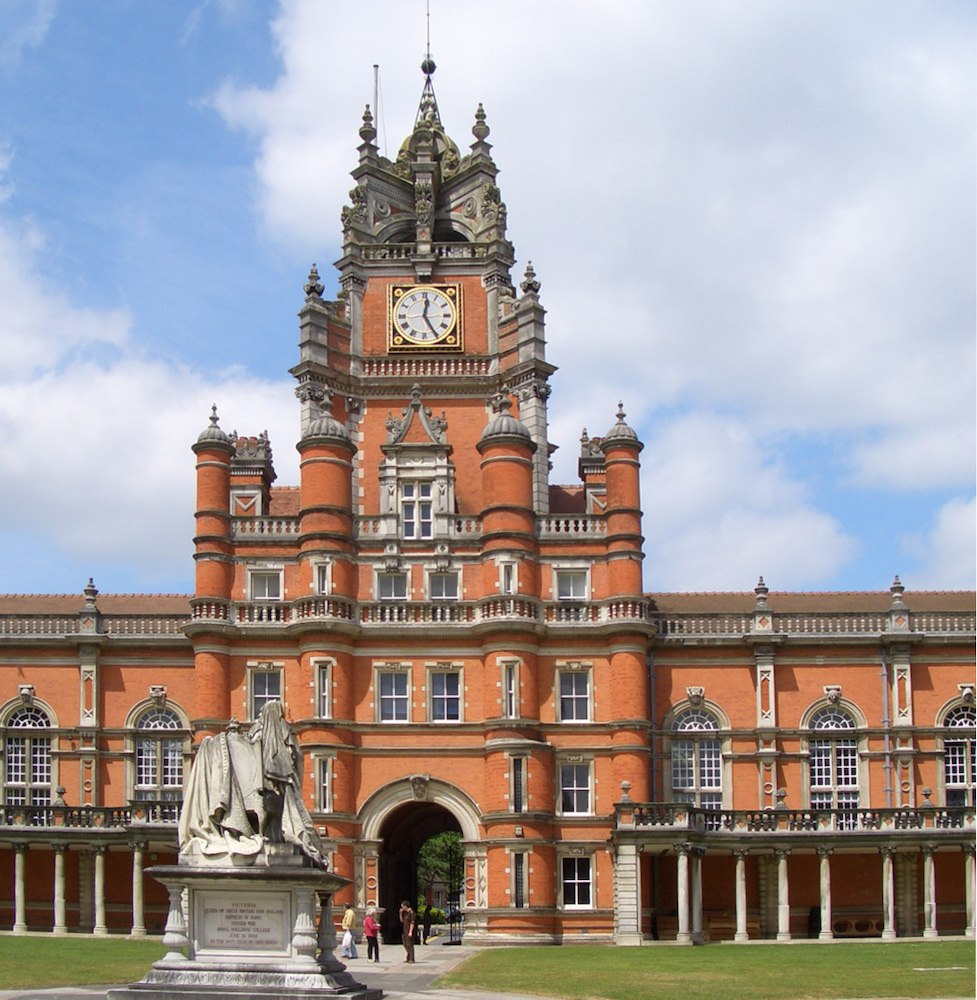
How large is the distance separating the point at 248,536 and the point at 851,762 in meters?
23.9

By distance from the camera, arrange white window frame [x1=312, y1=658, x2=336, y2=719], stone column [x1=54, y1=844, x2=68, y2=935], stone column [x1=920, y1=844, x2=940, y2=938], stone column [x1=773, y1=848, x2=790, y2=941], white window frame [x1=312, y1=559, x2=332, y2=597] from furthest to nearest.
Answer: white window frame [x1=312, y1=559, x2=332, y2=597] → white window frame [x1=312, y1=658, x2=336, y2=719] → stone column [x1=54, y1=844, x2=68, y2=935] → stone column [x1=773, y1=848, x2=790, y2=941] → stone column [x1=920, y1=844, x2=940, y2=938]

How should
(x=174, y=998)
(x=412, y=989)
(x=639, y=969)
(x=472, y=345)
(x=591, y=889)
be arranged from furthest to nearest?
(x=472, y=345), (x=591, y=889), (x=639, y=969), (x=412, y=989), (x=174, y=998)

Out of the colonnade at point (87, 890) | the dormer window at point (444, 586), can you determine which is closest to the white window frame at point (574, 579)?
the dormer window at point (444, 586)

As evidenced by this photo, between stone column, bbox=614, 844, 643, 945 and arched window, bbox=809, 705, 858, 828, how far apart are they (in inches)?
326

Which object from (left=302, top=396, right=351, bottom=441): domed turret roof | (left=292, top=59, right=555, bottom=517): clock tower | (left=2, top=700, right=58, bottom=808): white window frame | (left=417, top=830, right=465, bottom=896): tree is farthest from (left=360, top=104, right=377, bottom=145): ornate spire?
(left=417, top=830, right=465, bottom=896): tree

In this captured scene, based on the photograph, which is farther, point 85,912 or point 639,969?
point 85,912

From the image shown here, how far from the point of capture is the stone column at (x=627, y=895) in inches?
2039

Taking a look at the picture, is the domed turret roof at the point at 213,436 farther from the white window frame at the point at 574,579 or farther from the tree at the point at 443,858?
the tree at the point at 443,858

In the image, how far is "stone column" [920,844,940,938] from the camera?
173ft

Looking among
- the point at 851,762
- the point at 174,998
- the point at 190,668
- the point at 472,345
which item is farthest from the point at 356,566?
the point at 174,998

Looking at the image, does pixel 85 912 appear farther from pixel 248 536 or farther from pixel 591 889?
pixel 591 889

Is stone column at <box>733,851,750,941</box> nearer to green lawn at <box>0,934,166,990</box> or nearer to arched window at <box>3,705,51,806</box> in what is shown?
green lawn at <box>0,934,166,990</box>

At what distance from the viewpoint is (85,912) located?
55.1 metres

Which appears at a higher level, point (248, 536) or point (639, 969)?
point (248, 536)
